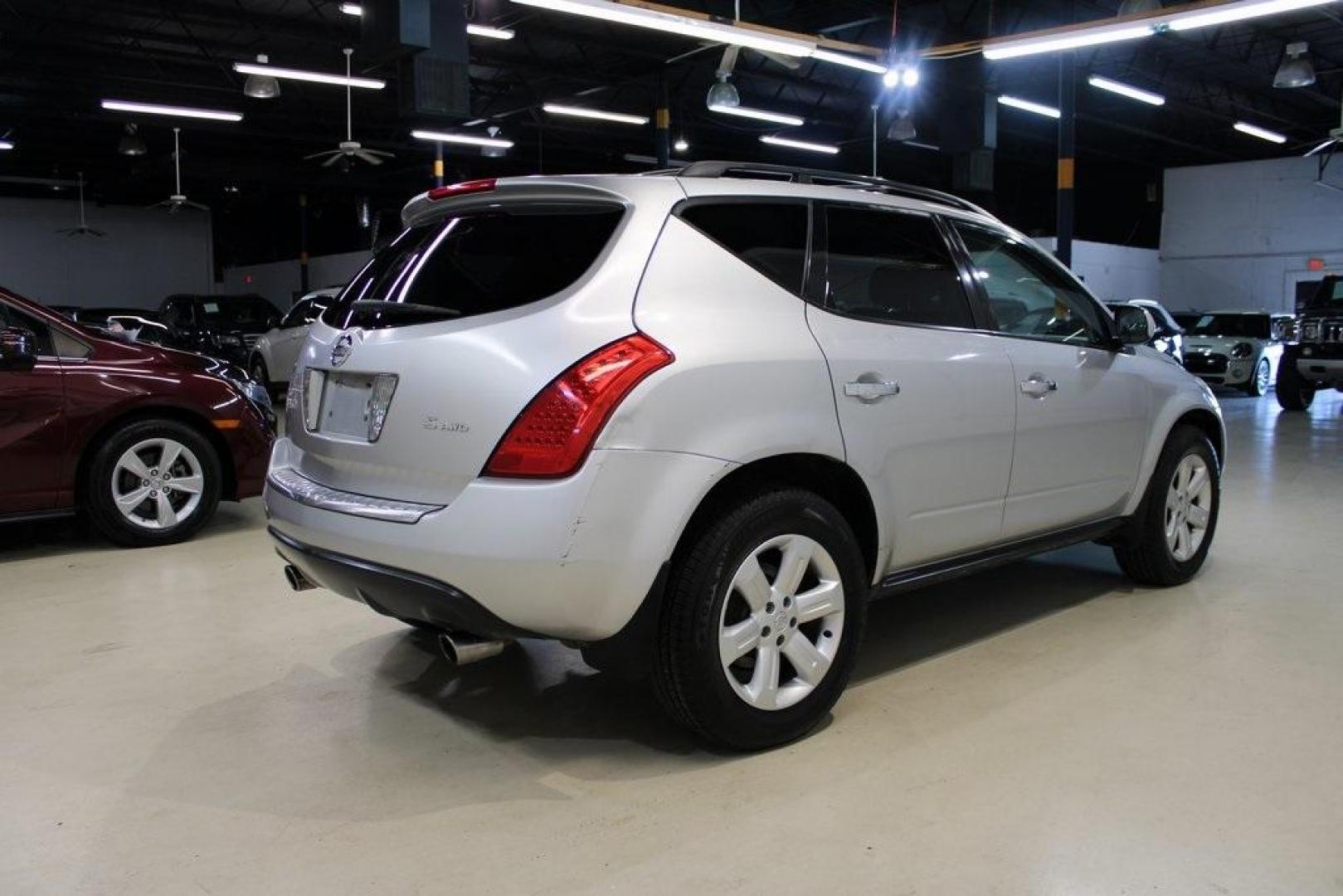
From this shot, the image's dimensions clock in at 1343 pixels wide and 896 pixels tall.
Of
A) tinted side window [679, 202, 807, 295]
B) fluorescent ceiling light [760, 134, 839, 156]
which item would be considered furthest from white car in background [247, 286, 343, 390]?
tinted side window [679, 202, 807, 295]

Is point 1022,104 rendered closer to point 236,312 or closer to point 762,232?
point 236,312

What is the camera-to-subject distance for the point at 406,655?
3422 millimetres

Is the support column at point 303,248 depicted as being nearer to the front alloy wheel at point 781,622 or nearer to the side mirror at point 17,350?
the side mirror at point 17,350

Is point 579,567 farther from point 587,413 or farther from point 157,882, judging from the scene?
point 157,882

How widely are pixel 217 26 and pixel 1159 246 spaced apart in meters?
22.0

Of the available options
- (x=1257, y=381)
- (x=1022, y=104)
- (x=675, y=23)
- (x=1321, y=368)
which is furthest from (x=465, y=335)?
(x=1022, y=104)

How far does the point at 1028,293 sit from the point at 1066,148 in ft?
37.0

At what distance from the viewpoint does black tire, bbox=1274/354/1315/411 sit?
12.4 metres

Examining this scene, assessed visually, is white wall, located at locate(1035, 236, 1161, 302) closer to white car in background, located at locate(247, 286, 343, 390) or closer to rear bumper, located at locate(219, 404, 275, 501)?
white car in background, located at locate(247, 286, 343, 390)

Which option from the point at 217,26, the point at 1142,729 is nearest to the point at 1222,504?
the point at 1142,729

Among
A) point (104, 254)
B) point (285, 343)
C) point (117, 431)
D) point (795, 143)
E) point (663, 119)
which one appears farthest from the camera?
point (104, 254)

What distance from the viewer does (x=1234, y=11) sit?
24.8ft

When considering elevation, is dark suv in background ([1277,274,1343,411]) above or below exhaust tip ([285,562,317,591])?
above

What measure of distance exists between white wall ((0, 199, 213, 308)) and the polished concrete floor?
2618 centimetres
